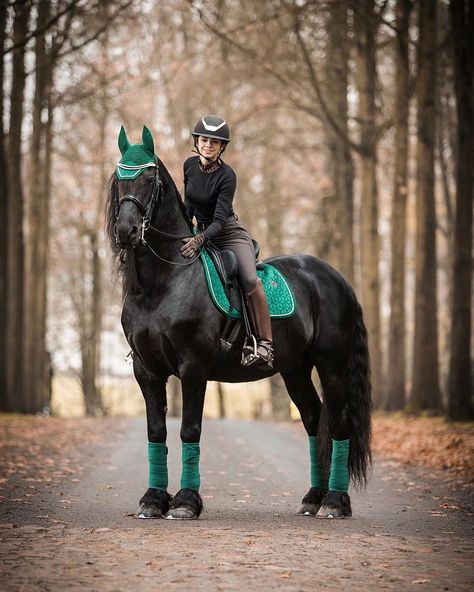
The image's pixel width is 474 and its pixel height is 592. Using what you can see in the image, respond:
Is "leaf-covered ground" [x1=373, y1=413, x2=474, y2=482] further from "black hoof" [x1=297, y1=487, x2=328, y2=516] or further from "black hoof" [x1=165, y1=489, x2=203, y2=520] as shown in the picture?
"black hoof" [x1=165, y1=489, x2=203, y2=520]

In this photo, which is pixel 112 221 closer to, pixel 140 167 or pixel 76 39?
pixel 140 167

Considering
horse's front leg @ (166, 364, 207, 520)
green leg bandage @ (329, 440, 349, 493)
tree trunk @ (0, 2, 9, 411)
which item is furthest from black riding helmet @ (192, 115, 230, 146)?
tree trunk @ (0, 2, 9, 411)

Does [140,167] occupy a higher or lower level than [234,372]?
higher

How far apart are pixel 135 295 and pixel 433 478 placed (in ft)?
17.7

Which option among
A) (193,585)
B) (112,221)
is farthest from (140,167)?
(193,585)

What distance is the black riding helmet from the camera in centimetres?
846

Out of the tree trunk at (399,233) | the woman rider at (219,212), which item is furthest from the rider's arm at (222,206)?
the tree trunk at (399,233)

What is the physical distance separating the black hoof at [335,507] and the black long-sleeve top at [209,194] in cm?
262

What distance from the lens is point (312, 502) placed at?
8953 mm

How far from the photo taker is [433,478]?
1192 centimetres

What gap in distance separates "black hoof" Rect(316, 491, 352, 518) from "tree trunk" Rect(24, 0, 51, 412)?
1642 centimetres

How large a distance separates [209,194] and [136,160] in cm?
79

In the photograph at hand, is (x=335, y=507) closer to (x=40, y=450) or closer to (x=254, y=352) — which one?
(x=254, y=352)

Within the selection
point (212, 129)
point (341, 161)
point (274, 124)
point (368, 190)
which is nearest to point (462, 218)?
point (368, 190)
